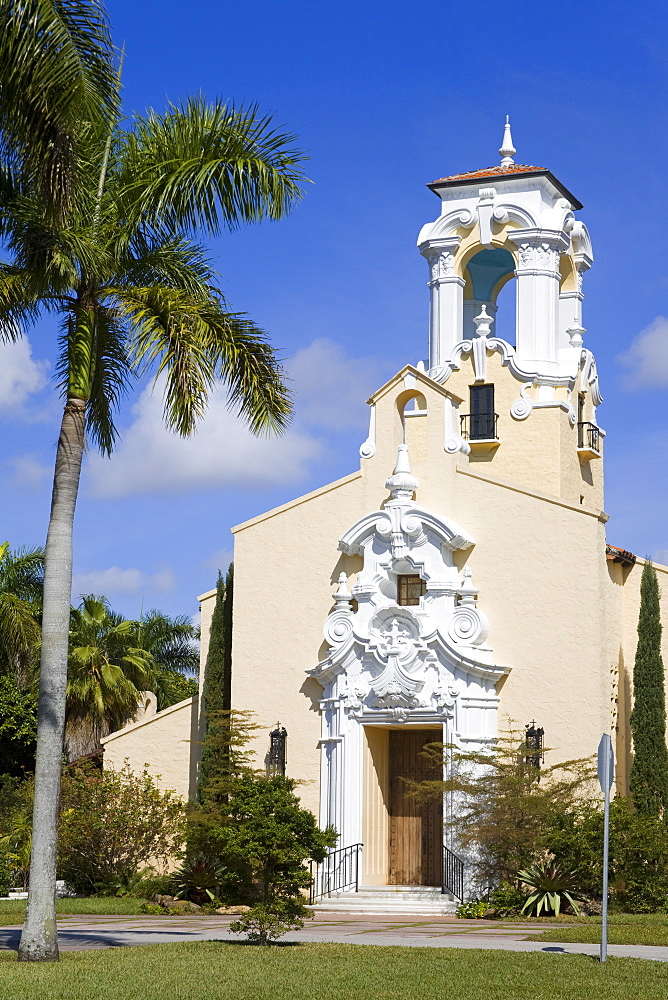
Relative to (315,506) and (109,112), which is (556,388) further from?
(109,112)

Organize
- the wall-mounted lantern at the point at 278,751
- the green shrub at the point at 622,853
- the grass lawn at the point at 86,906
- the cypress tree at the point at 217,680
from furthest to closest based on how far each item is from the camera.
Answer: the cypress tree at the point at 217,680 → the wall-mounted lantern at the point at 278,751 → the grass lawn at the point at 86,906 → the green shrub at the point at 622,853

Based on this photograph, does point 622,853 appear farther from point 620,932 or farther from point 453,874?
point 620,932

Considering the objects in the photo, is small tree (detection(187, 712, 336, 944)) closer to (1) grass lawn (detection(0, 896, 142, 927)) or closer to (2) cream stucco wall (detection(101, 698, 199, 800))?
(1) grass lawn (detection(0, 896, 142, 927))

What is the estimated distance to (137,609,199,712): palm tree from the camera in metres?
41.2

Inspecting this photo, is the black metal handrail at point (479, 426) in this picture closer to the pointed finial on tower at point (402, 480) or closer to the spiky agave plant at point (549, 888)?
the pointed finial on tower at point (402, 480)

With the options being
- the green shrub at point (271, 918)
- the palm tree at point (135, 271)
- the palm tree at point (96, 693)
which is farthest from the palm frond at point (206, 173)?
the palm tree at point (96, 693)

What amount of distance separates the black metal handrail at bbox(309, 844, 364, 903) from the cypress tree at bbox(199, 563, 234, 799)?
3.00m

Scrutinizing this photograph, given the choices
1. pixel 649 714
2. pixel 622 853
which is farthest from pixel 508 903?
pixel 649 714

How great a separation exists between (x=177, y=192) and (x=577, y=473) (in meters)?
16.3

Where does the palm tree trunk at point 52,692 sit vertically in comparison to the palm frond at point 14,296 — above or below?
below

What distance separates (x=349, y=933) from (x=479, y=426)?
45.1 ft

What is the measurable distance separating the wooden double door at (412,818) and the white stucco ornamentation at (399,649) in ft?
4.07

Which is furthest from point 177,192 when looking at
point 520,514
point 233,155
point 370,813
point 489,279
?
point 489,279

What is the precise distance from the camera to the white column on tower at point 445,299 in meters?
31.4
